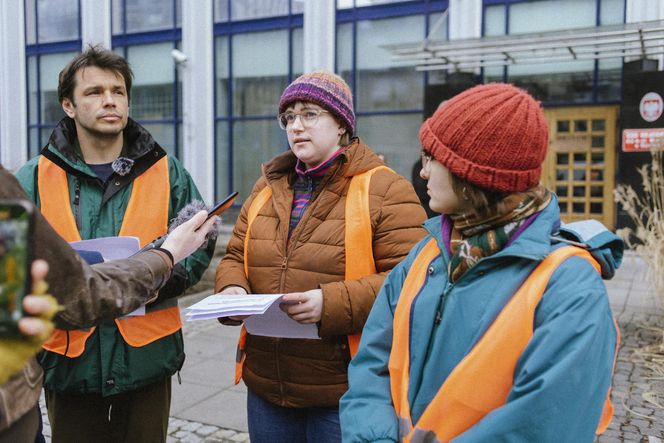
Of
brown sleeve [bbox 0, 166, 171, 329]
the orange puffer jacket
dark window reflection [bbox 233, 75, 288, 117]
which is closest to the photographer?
brown sleeve [bbox 0, 166, 171, 329]

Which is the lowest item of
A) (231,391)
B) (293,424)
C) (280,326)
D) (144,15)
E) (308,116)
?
(231,391)

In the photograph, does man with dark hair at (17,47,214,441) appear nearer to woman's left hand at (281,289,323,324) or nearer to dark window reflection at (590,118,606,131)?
woman's left hand at (281,289,323,324)

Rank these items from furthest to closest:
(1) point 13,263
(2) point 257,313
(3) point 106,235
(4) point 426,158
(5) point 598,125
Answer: (5) point 598,125
(3) point 106,235
(2) point 257,313
(4) point 426,158
(1) point 13,263

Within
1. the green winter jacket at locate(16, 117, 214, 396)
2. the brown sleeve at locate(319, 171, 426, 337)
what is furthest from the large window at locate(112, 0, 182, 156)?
the brown sleeve at locate(319, 171, 426, 337)

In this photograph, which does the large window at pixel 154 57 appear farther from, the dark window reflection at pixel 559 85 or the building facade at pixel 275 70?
the dark window reflection at pixel 559 85

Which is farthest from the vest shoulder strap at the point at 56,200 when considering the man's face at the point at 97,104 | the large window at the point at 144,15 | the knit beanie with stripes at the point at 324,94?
the large window at the point at 144,15

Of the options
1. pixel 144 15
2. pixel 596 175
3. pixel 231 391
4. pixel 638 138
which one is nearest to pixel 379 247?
pixel 231 391

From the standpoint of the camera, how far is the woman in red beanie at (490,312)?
147cm

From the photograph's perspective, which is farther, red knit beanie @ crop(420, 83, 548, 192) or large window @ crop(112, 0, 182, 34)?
large window @ crop(112, 0, 182, 34)

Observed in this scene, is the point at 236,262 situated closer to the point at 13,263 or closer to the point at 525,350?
the point at 525,350

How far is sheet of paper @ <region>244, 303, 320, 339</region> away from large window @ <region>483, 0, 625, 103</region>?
10.8 meters

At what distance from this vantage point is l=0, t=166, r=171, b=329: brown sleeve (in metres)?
1.38

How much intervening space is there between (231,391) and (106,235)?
2.85m

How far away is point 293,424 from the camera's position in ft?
8.45
